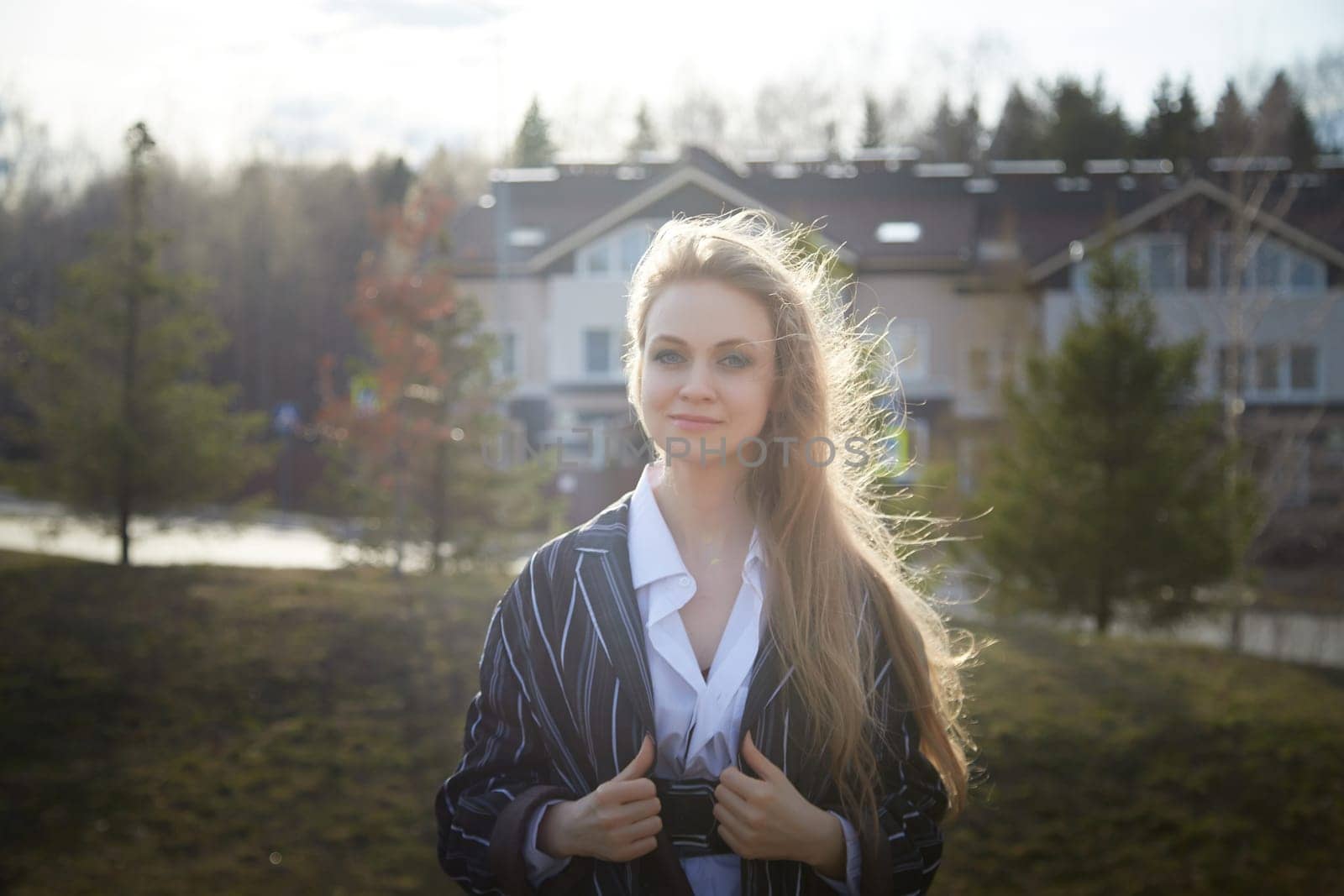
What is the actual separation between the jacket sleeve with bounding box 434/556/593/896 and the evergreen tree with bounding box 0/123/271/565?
6.49 m

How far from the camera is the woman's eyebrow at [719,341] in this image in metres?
1.40

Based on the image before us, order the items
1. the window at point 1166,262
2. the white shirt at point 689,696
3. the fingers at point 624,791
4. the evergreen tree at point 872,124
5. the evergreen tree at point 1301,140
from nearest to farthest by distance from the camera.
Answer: the fingers at point 624,791, the white shirt at point 689,696, the evergreen tree at point 872,124, the evergreen tree at point 1301,140, the window at point 1166,262

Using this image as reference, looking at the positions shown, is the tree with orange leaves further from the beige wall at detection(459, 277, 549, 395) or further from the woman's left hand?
the woman's left hand

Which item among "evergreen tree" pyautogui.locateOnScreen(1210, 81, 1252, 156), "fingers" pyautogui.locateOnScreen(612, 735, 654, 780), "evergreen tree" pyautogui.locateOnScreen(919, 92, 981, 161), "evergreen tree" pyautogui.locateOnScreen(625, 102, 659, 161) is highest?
"evergreen tree" pyautogui.locateOnScreen(1210, 81, 1252, 156)

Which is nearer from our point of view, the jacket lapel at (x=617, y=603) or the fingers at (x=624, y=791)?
the fingers at (x=624, y=791)

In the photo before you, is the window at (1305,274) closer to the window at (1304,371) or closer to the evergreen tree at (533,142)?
the window at (1304,371)

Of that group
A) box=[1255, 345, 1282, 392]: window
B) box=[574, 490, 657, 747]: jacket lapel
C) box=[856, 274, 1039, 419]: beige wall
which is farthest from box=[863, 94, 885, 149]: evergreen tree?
box=[1255, 345, 1282, 392]: window

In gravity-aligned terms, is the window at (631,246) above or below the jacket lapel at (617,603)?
above

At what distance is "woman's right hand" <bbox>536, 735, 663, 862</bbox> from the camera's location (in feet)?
4.21

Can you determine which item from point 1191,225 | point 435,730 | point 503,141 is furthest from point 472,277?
point 1191,225

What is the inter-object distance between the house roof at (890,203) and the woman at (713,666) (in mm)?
497

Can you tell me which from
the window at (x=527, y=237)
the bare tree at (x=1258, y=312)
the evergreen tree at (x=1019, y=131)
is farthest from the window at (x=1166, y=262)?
the window at (x=527, y=237)

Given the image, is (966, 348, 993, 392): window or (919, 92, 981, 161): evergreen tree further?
(966, 348, 993, 392): window

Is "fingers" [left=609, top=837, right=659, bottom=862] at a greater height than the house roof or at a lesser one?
lesser
